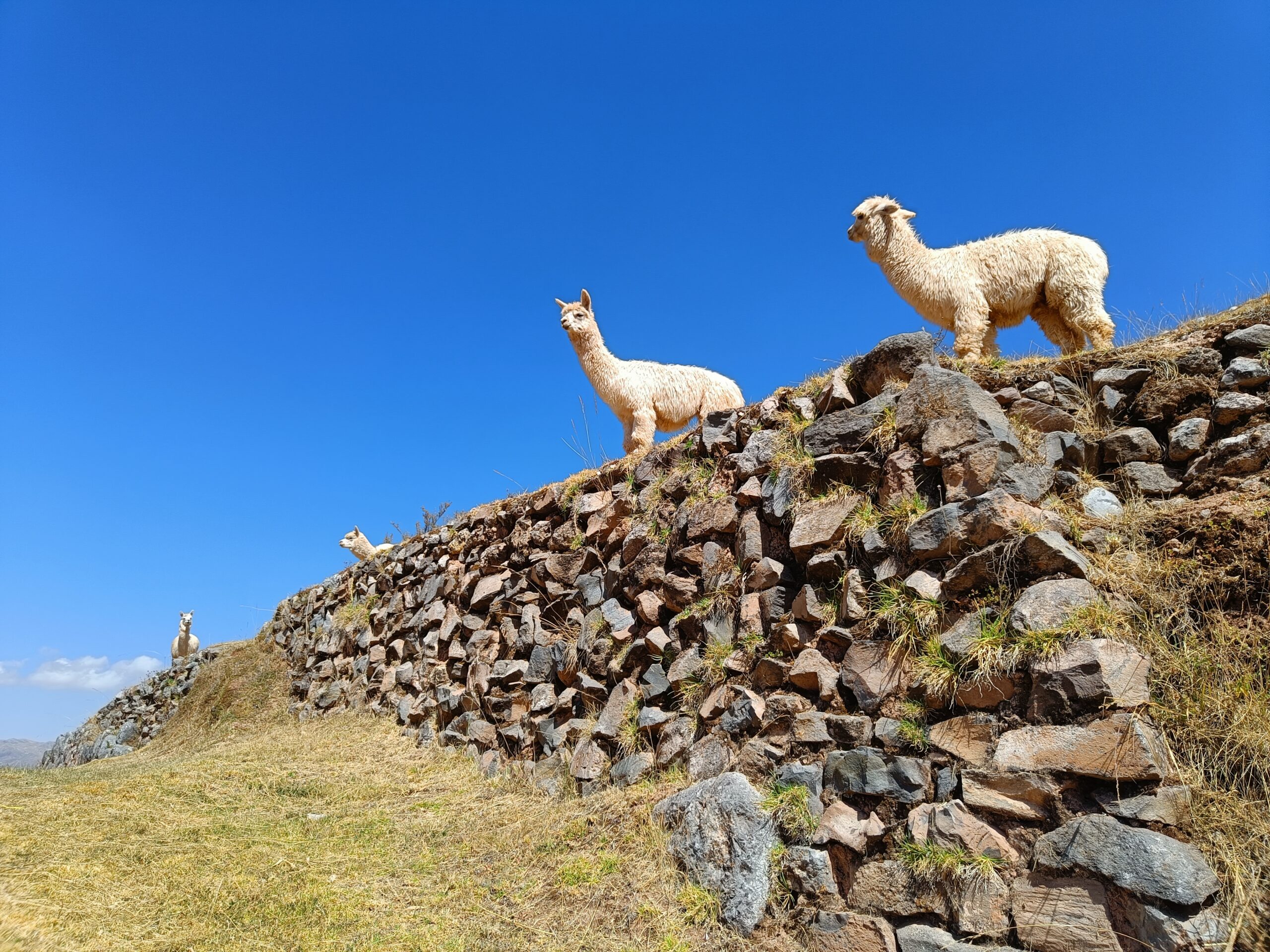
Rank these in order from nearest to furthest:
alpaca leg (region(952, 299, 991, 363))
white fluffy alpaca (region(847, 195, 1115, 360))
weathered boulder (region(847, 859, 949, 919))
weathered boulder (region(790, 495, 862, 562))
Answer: weathered boulder (region(847, 859, 949, 919)) < weathered boulder (region(790, 495, 862, 562)) < white fluffy alpaca (region(847, 195, 1115, 360)) < alpaca leg (region(952, 299, 991, 363))

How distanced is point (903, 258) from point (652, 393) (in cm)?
336

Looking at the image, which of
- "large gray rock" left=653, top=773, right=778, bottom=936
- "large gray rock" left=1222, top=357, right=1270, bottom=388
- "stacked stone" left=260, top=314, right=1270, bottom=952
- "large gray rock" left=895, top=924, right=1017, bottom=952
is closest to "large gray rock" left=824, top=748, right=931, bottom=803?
"stacked stone" left=260, top=314, right=1270, bottom=952

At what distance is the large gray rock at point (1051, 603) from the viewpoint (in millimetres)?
3918

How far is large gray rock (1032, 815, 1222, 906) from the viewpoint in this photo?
10.3ft

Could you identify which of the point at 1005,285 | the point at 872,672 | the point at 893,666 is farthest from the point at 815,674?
the point at 1005,285

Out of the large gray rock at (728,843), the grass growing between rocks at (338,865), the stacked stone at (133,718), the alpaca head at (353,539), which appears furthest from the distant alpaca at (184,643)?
the large gray rock at (728,843)

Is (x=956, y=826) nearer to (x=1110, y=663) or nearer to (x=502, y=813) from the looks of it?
(x=1110, y=663)

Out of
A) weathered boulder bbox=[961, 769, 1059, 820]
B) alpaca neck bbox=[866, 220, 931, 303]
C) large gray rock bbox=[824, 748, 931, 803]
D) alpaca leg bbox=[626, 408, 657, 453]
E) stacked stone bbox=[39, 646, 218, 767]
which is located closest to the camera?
weathered boulder bbox=[961, 769, 1059, 820]

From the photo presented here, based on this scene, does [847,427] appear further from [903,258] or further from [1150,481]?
[903,258]

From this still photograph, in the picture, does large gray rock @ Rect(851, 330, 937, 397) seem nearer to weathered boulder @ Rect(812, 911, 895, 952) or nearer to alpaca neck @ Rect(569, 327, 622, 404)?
weathered boulder @ Rect(812, 911, 895, 952)

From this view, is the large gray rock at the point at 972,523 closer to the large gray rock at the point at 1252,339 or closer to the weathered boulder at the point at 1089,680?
the weathered boulder at the point at 1089,680

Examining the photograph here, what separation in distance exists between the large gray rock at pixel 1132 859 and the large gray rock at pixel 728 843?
5.14 ft

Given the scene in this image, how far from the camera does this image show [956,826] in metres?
3.75

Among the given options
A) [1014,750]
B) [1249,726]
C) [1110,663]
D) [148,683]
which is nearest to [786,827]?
[1014,750]
